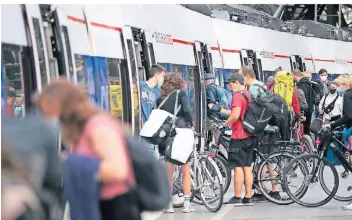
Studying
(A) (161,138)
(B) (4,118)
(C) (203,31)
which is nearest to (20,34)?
(B) (4,118)

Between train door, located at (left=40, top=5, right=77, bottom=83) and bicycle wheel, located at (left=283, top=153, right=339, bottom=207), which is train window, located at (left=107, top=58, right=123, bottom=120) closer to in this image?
train door, located at (left=40, top=5, right=77, bottom=83)

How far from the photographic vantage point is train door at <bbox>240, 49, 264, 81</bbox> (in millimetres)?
18938

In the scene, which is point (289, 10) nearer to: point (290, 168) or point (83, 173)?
point (290, 168)

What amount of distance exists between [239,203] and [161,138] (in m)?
1.78

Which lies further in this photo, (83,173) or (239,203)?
(239,203)

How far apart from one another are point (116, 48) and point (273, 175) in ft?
7.94

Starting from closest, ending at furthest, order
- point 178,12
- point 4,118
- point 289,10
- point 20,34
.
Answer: point 4,118 < point 20,34 < point 178,12 < point 289,10

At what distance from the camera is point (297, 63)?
2367cm

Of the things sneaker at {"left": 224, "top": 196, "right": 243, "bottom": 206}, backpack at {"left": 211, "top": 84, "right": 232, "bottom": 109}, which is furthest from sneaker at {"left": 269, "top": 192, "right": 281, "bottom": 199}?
backpack at {"left": 211, "top": 84, "right": 232, "bottom": 109}

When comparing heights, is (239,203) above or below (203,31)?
below

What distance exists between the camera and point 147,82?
10242 mm

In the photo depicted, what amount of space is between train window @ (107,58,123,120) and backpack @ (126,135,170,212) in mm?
4040

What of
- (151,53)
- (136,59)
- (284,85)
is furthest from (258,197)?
(284,85)

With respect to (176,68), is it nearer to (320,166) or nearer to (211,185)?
(320,166)
